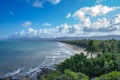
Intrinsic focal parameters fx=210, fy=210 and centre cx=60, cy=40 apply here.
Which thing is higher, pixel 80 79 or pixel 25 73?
pixel 80 79

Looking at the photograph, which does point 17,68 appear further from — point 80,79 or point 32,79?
point 80,79

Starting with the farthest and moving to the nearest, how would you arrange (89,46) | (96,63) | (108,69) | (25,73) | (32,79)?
1. (89,46)
2. (25,73)
3. (32,79)
4. (96,63)
5. (108,69)

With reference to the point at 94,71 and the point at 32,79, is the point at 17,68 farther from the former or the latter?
the point at 94,71

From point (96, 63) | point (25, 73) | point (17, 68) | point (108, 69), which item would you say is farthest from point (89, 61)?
point (17, 68)

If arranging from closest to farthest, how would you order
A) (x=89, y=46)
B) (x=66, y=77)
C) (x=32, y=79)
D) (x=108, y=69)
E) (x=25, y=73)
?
(x=66, y=77)
(x=108, y=69)
(x=32, y=79)
(x=25, y=73)
(x=89, y=46)

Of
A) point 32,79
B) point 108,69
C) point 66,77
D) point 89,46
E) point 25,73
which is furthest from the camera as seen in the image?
point 89,46

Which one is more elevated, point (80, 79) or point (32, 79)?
point (80, 79)

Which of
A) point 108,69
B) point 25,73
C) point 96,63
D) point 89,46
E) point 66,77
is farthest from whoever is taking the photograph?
point 89,46

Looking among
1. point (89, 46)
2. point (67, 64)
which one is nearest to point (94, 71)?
point (67, 64)

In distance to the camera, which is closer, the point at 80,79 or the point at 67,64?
the point at 80,79
